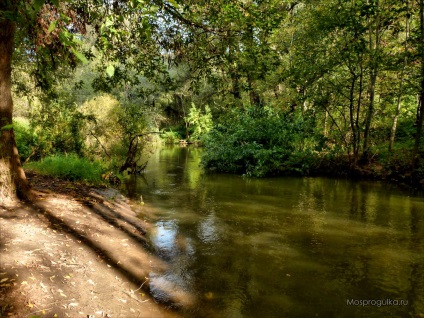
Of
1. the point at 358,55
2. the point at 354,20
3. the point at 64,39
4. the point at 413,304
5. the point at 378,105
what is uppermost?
the point at 354,20

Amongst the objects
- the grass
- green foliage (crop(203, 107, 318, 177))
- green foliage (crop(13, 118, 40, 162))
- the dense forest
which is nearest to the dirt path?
the dense forest

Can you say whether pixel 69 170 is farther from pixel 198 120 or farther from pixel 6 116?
pixel 198 120

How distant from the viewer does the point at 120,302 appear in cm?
404

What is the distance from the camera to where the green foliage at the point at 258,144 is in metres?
15.2

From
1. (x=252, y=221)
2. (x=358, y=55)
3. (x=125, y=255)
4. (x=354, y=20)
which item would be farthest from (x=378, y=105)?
(x=125, y=255)

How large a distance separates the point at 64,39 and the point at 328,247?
20.5ft

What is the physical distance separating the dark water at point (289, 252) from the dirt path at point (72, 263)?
38 cm

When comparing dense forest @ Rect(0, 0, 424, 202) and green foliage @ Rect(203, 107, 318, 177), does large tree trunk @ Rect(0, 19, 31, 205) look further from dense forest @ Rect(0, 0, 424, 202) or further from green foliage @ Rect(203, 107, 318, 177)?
green foliage @ Rect(203, 107, 318, 177)

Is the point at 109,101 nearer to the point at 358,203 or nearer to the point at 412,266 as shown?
the point at 358,203

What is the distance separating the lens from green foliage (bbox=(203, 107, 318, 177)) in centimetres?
1516

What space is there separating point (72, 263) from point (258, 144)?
12258mm

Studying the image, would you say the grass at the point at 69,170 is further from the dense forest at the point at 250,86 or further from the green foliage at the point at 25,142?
the green foliage at the point at 25,142

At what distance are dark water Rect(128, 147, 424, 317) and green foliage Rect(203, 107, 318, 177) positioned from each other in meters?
3.68

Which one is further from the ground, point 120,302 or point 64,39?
point 64,39
